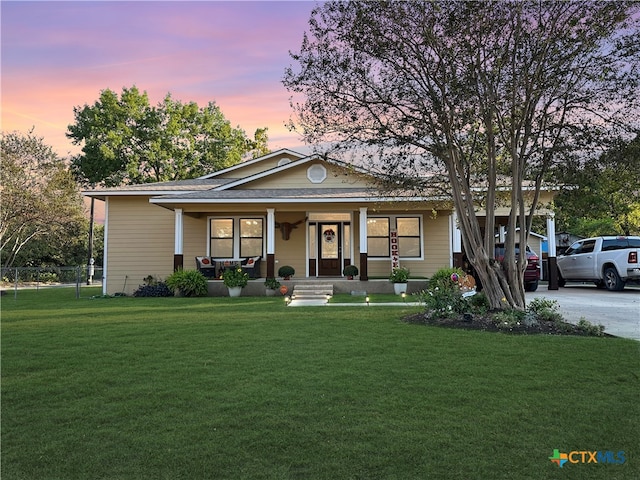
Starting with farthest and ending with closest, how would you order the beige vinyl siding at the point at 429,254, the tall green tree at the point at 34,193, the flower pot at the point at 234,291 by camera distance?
the tall green tree at the point at 34,193 → the beige vinyl siding at the point at 429,254 → the flower pot at the point at 234,291

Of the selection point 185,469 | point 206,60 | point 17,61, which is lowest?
point 185,469

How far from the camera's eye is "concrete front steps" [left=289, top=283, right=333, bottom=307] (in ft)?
39.9

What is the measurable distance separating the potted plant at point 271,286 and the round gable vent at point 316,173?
→ 4365mm

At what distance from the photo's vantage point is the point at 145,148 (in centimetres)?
3391

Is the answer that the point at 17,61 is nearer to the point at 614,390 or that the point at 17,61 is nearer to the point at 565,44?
the point at 565,44

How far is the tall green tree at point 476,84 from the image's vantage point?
7.34 metres

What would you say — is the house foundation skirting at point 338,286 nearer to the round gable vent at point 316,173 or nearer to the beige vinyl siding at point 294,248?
the beige vinyl siding at point 294,248

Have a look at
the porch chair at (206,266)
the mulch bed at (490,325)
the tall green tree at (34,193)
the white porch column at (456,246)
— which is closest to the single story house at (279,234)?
the porch chair at (206,266)

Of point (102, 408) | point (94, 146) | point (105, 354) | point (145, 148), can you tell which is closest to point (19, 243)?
point (94, 146)

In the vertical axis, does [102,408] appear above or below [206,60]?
below

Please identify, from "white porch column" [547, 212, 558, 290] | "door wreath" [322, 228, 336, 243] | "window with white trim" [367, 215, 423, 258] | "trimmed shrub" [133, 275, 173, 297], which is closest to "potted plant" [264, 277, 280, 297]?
"door wreath" [322, 228, 336, 243]

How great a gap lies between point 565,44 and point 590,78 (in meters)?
0.77

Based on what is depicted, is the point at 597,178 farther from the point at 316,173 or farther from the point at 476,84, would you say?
the point at 316,173

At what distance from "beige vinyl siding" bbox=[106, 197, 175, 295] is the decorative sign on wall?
8174mm
